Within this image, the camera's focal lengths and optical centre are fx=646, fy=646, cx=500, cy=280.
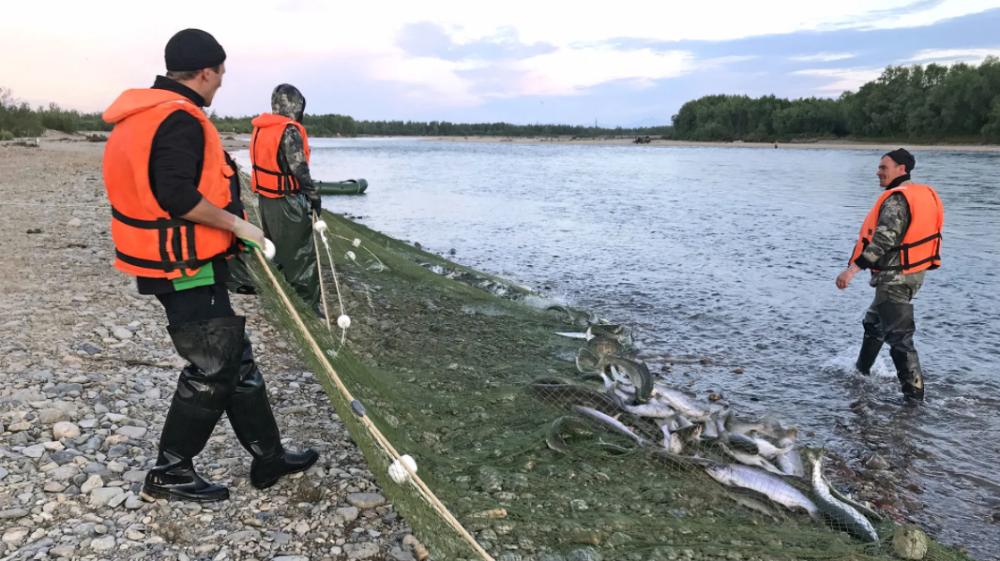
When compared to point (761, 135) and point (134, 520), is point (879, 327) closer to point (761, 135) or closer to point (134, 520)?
point (134, 520)

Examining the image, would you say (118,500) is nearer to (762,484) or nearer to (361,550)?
(361,550)

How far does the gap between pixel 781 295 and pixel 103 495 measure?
11.0 metres

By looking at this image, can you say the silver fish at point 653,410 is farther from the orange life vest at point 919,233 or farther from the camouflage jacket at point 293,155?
the camouflage jacket at point 293,155

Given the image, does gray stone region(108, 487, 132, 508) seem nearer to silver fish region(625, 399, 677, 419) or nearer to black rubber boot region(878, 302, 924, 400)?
silver fish region(625, 399, 677, 419)

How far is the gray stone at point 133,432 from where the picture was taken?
427 centimetres

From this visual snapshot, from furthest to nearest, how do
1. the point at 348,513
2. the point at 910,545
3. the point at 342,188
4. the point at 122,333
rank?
the point at 342,188
the point at 122,333
the point at 910,545
the point at 348,513

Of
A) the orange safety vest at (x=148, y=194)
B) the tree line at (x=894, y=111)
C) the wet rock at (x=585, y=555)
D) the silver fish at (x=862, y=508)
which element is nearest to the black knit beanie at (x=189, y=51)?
the orange safety vest at (x=148, y=194)

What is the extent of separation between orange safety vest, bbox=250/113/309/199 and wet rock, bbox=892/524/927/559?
6214mm

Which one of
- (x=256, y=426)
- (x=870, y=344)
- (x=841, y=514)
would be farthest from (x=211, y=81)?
(x=870, y=344)

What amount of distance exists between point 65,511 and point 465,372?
341cm

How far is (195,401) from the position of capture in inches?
132

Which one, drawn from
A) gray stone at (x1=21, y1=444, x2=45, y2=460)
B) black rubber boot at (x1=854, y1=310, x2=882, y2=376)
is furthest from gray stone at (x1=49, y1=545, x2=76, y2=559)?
black rubber boot at (x1=854, y1=310, x2=882, y2=376)

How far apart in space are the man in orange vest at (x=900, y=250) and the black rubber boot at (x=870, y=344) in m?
0.35

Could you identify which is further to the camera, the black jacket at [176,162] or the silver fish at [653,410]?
the silver fish at [653,410]
